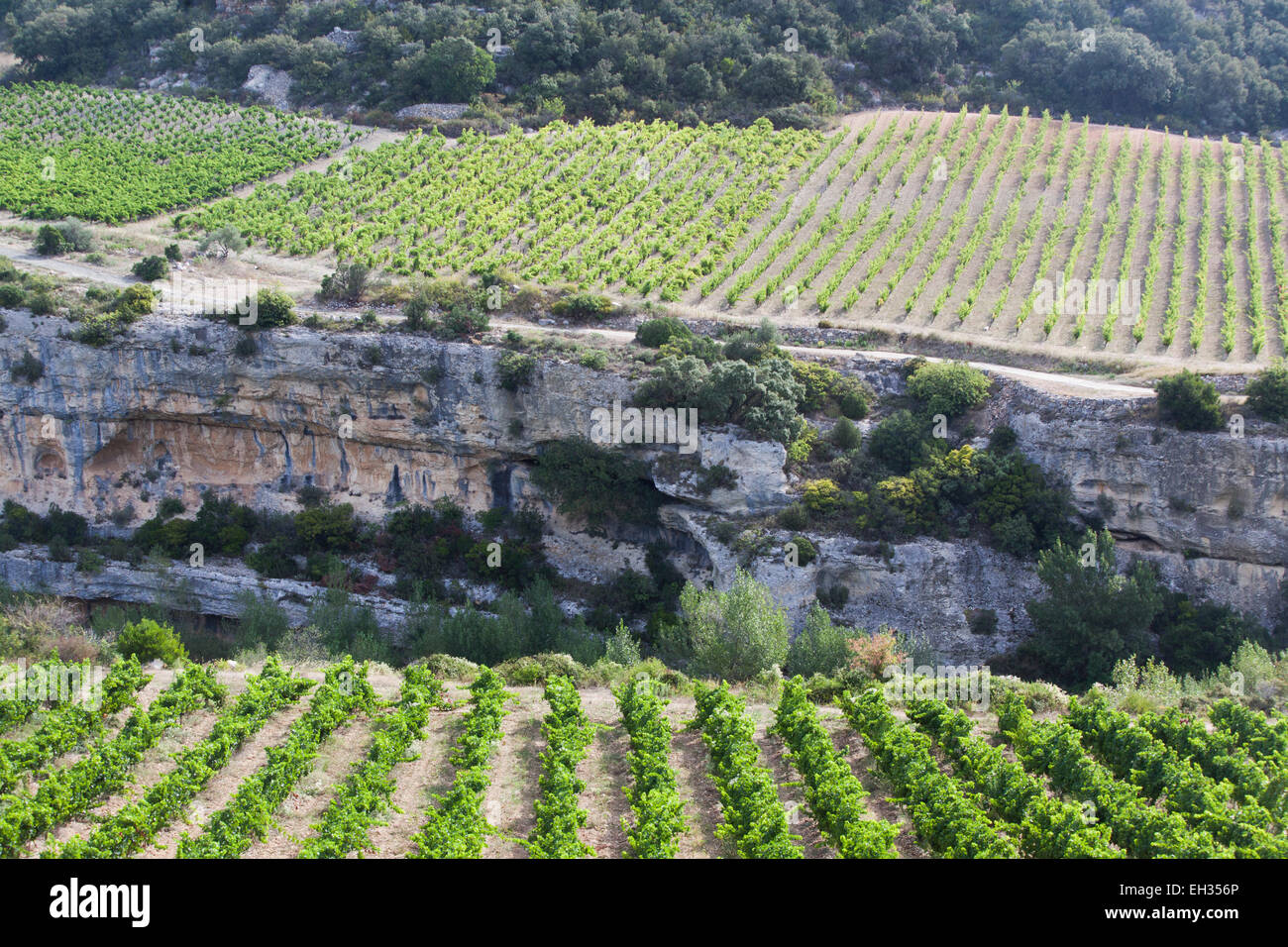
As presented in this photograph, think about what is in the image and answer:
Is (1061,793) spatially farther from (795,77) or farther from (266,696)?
(795,77)

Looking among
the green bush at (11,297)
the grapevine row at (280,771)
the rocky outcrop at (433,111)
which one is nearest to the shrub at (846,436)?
the grapevine row at (280,771)

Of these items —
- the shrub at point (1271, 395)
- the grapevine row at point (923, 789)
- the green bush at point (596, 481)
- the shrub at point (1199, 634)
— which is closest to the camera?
the grapevine row at point (923, 789)

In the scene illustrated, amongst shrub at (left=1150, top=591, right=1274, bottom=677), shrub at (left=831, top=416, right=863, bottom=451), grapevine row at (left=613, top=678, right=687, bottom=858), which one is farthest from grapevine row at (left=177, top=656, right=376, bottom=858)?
shrub at (left=1150, top=591, right=1274, bottom=677)

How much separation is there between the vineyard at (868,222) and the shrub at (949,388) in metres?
5.77

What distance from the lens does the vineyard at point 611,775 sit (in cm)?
2584

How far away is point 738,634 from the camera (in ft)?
130

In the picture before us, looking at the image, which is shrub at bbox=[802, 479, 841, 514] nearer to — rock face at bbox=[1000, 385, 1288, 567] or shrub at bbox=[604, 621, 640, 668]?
rock face at bbox=[1000, 385, 1288, 567]

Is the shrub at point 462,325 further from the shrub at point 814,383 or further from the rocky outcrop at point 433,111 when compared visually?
the rocky outcrop at point 433,111

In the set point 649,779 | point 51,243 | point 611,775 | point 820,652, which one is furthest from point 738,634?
point 51,243

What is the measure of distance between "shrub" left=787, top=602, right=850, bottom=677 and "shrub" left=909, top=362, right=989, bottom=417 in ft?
38.7

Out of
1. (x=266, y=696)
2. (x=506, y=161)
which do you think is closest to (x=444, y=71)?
(x=506, y=161)

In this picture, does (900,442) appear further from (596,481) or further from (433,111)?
(433,111)

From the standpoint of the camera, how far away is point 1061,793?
96.3 feet

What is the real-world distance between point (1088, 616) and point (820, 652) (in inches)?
369
